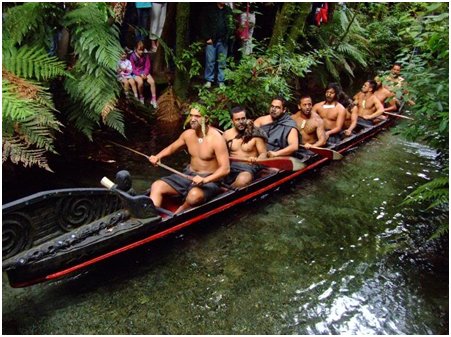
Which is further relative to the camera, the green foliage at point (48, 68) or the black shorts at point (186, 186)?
the black shorts at point (186, 186)

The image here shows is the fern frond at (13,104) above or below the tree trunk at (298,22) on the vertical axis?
below

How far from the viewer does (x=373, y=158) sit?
26.4 feet

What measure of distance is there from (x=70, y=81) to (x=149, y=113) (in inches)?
109

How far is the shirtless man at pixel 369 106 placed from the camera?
369 inches

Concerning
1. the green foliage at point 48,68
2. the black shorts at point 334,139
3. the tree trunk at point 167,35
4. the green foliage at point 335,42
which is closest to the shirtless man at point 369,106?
the green foliage at point 335,42

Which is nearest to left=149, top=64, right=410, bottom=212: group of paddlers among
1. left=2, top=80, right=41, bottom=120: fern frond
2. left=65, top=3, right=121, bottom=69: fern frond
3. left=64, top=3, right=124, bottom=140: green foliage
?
left=64, top=3, right=124, bottom=140: green foliage

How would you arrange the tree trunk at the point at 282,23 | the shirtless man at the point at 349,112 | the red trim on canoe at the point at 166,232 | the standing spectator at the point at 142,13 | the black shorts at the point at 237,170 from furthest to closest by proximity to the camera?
the tree trunk at the point at 282,23 < the shirtless man at the point at 349,112 < the standing spectator at the point at 142,13 < the black shorts at the point at 237,170 < the red trim on canoe at the point at 166,232

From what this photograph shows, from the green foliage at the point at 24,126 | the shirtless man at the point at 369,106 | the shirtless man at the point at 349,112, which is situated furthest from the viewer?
the shirtless man at the point at 369,106

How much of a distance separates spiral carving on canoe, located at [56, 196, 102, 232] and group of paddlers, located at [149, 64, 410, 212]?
1.16 m

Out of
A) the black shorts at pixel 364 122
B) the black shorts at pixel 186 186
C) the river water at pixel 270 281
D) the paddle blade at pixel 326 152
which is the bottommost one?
the river water at pixel 270 281

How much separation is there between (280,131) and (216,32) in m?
3.19

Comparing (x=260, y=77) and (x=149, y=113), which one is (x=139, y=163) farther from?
(x=260, y=77)

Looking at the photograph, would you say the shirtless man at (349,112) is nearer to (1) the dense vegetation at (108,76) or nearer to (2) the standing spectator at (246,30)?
(1) the dense vegetation at (108,76)

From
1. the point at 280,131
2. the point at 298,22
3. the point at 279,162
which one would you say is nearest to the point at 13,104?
the point at 279,162
